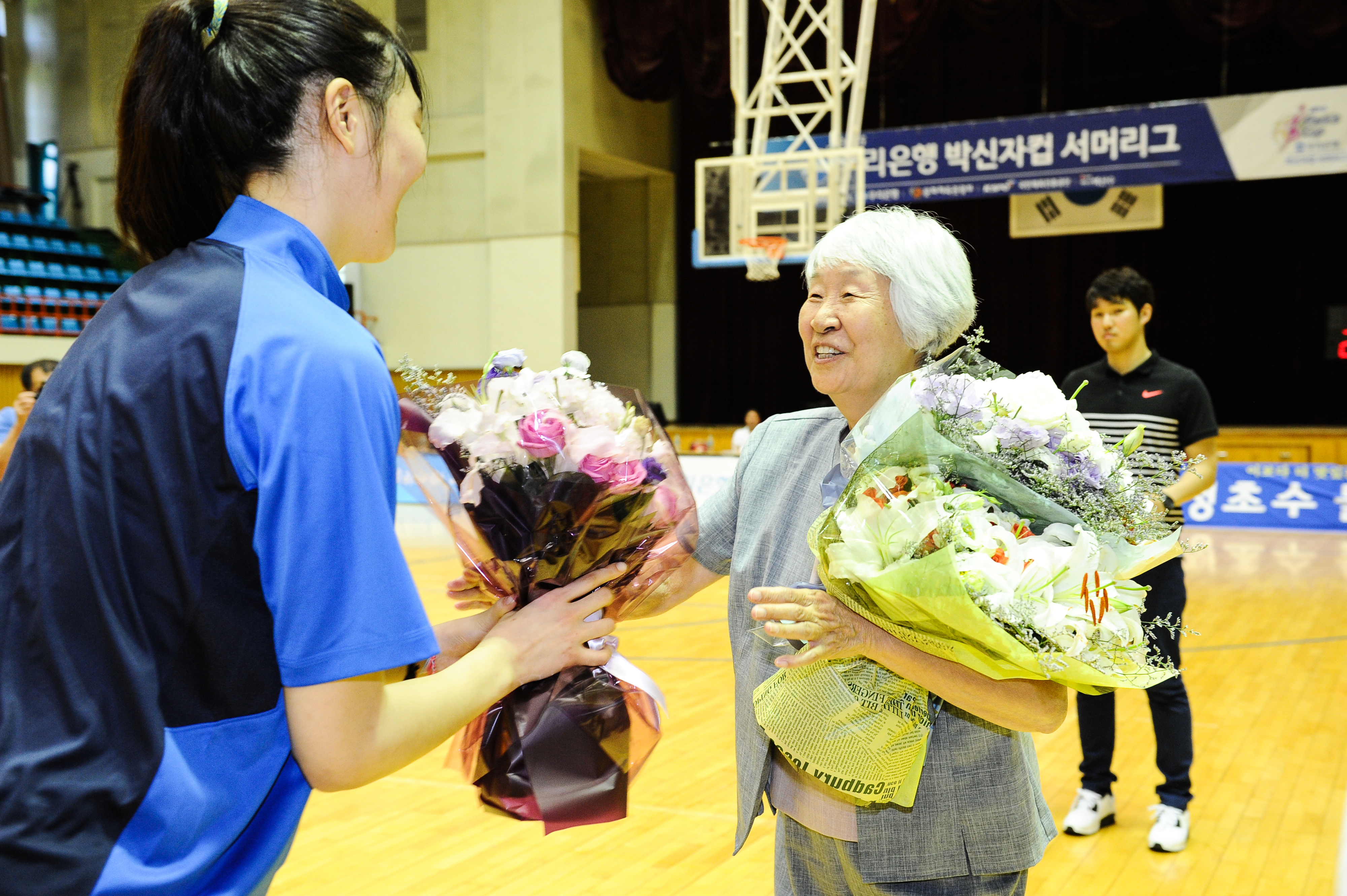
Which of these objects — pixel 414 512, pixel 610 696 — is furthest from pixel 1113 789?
pixel 414 512

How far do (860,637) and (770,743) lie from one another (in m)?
0.34

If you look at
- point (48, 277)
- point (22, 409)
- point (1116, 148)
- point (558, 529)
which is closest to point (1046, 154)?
point (1116, 148)

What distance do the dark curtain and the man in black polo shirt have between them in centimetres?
948

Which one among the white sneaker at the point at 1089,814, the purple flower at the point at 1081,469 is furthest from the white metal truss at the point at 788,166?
the purple flower at the point at 1081,469

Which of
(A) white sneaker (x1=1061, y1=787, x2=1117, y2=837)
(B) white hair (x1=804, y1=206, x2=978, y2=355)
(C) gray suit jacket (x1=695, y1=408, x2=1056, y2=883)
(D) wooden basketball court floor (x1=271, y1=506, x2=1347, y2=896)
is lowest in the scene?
(D) wooden basketball court floor (x1=271, y1=506, x2=1347, y2=896)

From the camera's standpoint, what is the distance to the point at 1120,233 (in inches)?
587

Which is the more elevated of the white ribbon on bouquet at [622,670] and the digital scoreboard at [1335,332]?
the digital scoreboard at [1335,332]

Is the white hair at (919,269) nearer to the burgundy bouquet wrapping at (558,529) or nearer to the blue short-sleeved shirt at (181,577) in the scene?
the burgundy bouquet wrapping at (558,529)

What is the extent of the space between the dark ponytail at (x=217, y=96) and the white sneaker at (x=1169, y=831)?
10.3 ft

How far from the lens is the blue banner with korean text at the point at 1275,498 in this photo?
970cm

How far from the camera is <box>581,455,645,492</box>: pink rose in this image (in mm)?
1196

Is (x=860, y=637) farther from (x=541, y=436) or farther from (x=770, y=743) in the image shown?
(x=541, y=436)

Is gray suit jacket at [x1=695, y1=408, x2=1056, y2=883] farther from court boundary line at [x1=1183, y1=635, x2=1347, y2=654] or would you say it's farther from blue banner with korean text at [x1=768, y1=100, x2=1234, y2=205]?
blue banner with korean text at [x1=768, y1=100, x2=1234, y2=205]

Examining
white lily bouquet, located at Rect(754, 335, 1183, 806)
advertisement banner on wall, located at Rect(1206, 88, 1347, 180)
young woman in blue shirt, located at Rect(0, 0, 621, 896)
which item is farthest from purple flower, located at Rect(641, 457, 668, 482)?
advertisement banner on wall, located at Rect(1206, 88, 1347, 180)
